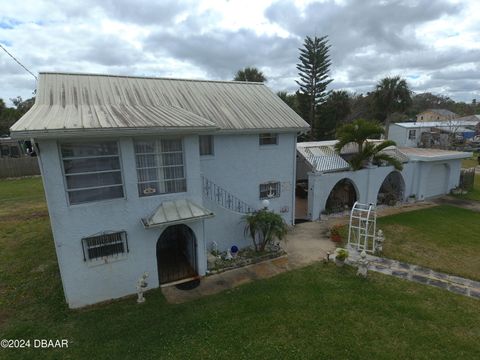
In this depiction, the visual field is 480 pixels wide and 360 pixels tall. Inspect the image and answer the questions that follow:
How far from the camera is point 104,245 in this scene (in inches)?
346

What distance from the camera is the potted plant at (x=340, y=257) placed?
1108 cm

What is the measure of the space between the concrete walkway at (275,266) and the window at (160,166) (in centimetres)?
361

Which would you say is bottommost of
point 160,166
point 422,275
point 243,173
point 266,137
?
point 422,275

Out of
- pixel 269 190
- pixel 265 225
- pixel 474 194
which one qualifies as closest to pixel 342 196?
pixel 269 190

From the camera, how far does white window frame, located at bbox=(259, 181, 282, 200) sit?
46.0 ft

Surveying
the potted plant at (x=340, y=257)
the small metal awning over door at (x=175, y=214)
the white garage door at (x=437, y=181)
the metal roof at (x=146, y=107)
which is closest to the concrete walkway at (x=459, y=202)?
the white garage door at (x=437, y=181)

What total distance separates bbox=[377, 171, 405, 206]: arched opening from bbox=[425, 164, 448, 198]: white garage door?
2569mm

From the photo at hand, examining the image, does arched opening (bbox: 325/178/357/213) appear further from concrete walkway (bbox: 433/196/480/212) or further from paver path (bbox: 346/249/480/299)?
concrete walkway (bbox: 433/196/480/212)

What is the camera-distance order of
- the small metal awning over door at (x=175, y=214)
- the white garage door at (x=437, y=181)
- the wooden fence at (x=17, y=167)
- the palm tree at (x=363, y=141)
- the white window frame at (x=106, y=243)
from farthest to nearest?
the wooden fence at (x=17, y=167) < the white garage door at (x=437, y=181) < the palm tree at (x=363, y=141) < the small metal awning over door at (x=175, y=214) < the white window frame at (x=106, y=243)

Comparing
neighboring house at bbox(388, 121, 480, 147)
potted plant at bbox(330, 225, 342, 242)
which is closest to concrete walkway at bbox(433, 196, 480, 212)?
potted plant at bbox(330, 225, 342, 242)

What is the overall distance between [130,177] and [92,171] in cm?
110

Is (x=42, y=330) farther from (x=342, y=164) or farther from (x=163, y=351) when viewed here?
(x=342, y=164)

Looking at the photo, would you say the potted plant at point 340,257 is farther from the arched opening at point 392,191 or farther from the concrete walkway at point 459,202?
the concrete walkway at point 459,202

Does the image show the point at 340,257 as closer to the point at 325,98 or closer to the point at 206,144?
the point at 206,144
